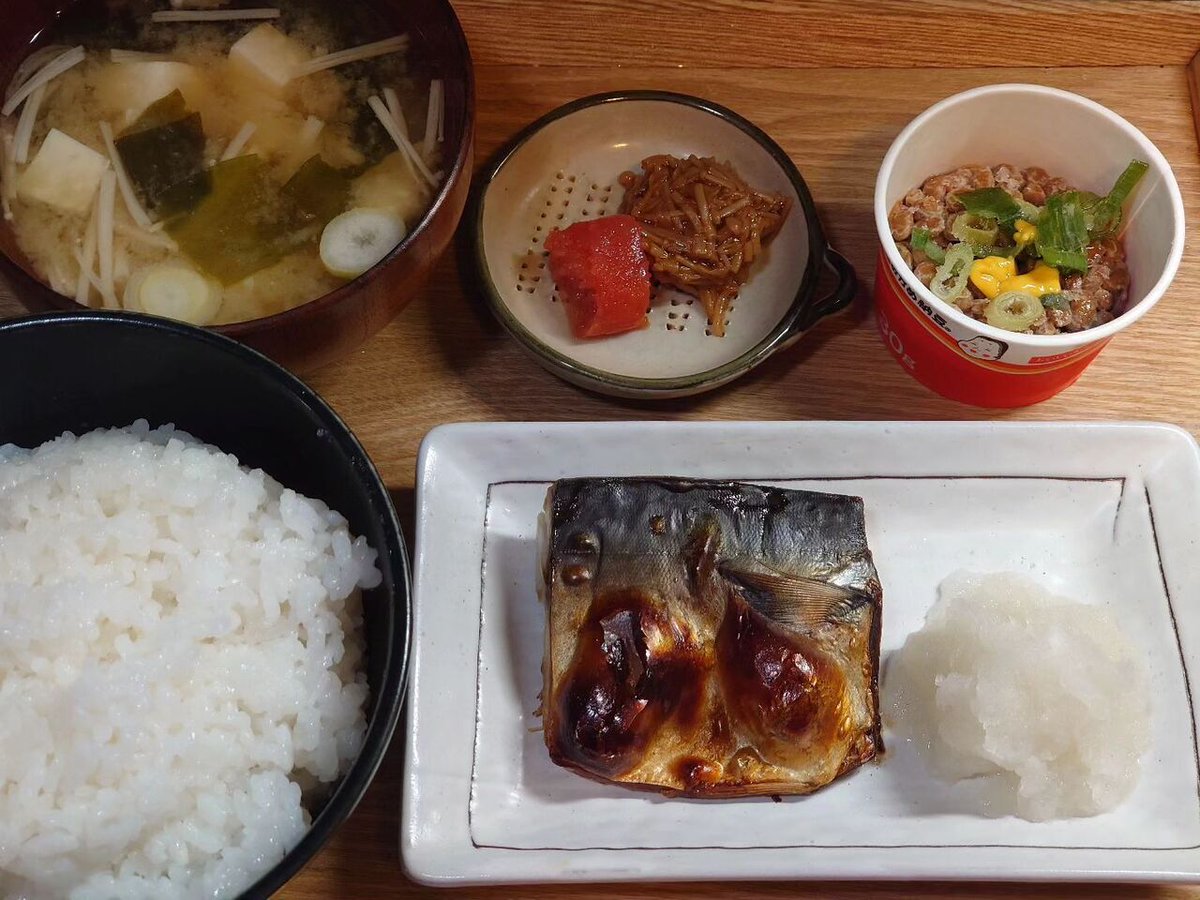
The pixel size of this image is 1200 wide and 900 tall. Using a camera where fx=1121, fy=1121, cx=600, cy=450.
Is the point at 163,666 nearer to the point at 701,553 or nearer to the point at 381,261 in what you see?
the point at 381,261

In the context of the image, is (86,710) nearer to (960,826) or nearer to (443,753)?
(443,753)

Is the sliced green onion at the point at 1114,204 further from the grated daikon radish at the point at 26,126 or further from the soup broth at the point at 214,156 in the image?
the grated daikon radish at the point at 26,126

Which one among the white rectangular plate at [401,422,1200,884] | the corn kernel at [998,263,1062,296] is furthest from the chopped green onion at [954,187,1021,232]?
the white rectangular plate at [401,422,1200,884]

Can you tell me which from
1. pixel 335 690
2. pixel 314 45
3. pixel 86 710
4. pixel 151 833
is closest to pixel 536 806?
pixel 335 690

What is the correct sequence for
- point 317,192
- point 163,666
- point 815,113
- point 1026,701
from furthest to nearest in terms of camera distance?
point 815,113, point 317,192, point 1026,701, point 163,666

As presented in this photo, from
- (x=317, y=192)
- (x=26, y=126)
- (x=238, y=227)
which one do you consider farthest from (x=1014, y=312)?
(x=26, y=126)

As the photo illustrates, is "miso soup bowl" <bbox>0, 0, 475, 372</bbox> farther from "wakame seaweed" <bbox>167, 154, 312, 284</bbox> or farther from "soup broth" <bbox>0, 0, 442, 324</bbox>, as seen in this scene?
"wakame seaweed" <bbox>167, 154, 312, 284</bbox>
